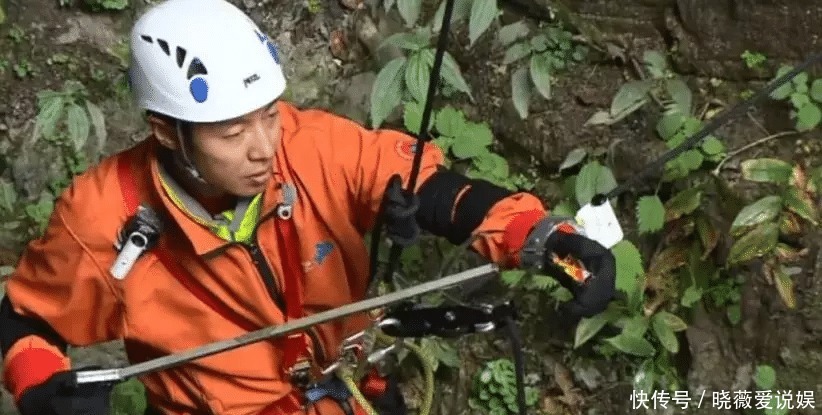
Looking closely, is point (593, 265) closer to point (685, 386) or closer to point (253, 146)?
point (253, 146)

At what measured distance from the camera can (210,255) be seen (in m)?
2.24

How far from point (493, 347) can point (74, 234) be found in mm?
1680

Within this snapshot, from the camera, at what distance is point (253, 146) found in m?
2.05

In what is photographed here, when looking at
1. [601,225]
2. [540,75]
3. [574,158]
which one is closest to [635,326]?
[574,158]

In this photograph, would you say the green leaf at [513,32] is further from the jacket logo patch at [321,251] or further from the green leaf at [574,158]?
the jacket logo patch at [321,251]

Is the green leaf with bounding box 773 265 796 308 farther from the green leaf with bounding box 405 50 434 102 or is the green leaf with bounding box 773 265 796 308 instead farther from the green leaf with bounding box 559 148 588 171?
the green leaf with bounding box 405 50 434 102

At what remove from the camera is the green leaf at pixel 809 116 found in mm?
3131

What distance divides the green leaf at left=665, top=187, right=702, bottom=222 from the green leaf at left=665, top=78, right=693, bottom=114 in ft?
0.90

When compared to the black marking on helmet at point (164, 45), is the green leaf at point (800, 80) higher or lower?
higher

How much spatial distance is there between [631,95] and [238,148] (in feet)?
5.42

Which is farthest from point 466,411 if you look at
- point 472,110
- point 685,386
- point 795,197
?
point 795,197

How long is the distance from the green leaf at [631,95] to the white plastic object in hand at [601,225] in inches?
48.3

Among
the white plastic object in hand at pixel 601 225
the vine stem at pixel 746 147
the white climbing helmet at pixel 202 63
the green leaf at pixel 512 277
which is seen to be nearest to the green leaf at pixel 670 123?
the vine stem at pixel 746 147

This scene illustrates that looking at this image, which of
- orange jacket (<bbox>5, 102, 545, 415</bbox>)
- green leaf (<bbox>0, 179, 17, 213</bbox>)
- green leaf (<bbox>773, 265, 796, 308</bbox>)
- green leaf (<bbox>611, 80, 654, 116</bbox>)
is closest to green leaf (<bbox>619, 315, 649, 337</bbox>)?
green leaf (<bbox>773, 265, 796, 308</bbox>)
